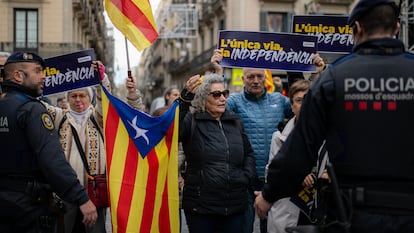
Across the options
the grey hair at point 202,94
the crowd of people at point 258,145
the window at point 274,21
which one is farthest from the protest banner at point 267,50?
the window at point 274,21

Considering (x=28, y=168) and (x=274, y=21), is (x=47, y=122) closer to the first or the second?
(x=28, y=168)

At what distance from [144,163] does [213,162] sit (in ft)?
1.96

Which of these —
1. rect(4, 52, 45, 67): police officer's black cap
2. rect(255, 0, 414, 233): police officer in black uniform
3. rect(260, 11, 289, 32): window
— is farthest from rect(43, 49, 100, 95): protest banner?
rect(260, 11, 289, 32): window

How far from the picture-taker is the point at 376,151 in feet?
9.34

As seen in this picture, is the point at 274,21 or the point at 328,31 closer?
the point at 328,31

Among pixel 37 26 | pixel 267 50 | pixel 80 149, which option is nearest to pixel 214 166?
pixel 80 149

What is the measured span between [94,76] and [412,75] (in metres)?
3.27

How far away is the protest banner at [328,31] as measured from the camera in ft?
19.4

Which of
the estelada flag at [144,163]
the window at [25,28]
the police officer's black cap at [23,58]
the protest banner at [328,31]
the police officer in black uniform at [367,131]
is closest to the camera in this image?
the police officer in black uniform at [367,131]

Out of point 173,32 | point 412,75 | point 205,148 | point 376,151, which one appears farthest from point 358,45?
point 173,32

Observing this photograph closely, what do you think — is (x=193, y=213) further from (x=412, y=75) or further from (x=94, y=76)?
(x=412, y=75)

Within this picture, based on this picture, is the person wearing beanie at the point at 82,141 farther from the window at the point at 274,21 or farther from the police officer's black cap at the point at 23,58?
the window at the point at 274,21

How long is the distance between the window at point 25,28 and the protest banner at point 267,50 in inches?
1006

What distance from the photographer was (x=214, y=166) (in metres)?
4.75
